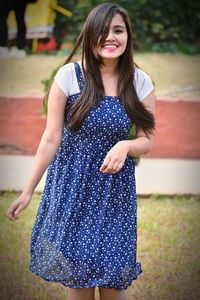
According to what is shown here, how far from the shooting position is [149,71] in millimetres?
5426

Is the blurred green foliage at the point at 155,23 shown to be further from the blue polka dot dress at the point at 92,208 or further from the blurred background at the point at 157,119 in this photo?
the blue polka dot dress at the point at 92,208

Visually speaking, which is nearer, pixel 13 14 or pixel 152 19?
pixel 13 14

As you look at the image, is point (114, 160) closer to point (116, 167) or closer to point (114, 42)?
point (116, 167)

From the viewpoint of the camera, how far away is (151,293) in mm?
2570

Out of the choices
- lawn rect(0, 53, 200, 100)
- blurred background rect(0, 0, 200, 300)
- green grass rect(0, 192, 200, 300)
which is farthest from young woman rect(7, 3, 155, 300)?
lawn rect(0, 53, 200, 100)

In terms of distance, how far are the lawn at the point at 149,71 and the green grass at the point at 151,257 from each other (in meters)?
1.40

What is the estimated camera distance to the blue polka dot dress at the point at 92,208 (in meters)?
1.91

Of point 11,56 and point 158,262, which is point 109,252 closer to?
point 158,262

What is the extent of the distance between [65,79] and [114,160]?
0.31m

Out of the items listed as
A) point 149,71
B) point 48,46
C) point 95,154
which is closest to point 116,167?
point 95,154

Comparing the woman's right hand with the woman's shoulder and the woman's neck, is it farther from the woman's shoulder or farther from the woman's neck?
the woman's neck

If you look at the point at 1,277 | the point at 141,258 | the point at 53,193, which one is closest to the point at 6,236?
the point at 1,277

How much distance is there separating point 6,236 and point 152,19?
2794mm

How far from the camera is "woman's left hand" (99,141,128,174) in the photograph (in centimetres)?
179
